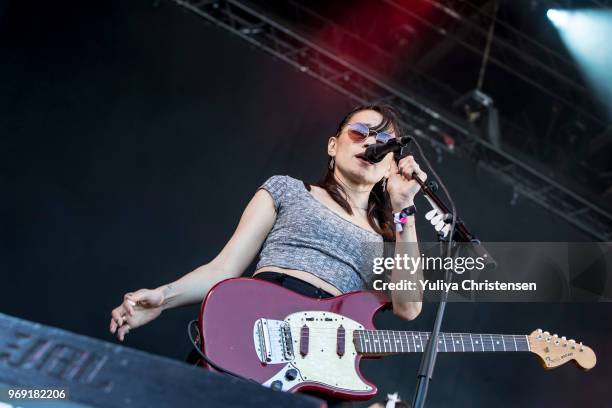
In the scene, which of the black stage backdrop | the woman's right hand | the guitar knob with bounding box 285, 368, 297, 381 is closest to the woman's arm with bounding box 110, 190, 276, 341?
the woman's right hand

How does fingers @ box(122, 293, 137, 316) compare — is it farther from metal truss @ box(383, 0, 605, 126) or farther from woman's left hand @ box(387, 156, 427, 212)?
metal truss @ box(383, 0, 605, 126)

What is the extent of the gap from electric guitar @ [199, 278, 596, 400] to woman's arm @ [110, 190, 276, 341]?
0.14 metres

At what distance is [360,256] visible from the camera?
79.0 inches

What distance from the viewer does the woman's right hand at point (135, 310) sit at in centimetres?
160

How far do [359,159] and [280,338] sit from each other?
74 centimetres

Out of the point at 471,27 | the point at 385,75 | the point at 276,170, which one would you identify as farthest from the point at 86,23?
the point at 471,27

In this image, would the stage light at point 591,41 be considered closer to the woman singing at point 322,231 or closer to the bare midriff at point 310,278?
the woman singing at point 322,231

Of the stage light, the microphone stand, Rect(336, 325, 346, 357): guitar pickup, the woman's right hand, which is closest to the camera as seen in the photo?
the microphone stand

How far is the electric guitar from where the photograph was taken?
1616 mm

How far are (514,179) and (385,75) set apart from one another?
141 cm

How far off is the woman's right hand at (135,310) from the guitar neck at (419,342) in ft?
1.80

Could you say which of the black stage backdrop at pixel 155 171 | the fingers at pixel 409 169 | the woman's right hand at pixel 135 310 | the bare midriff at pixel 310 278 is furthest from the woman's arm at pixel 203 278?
the black stage backdrop at pixel 155 171

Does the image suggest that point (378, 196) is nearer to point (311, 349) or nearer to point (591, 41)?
point (311, 349)

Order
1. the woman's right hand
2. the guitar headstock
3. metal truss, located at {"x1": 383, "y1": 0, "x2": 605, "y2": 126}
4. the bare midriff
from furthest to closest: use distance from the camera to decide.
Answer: metal truss, located at {"x1": 383, "y1": 0, "x2": 605, "y2": 126}
the guitar headstock
the bare midriff
the woman's right hand
